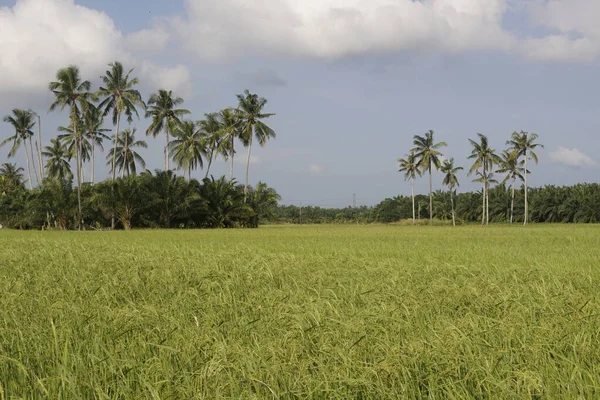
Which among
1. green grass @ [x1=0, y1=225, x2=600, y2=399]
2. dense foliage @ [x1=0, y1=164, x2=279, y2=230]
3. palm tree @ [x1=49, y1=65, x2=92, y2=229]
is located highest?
palm tree @ [x1=49, y1=65, x2=92, y2=229]

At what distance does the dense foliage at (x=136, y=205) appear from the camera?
124ft

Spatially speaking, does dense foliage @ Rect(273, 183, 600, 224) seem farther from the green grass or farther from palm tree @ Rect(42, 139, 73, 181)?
the green grass

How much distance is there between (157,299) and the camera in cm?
619

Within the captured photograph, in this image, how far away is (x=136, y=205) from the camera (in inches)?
1515

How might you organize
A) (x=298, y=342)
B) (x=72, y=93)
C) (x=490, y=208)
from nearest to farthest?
1. (x=298, y=342)
2. (x=72, y=93)
3. (x=490, y=208)

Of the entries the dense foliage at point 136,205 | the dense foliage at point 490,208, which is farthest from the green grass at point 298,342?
the dense foliage at point 490,208

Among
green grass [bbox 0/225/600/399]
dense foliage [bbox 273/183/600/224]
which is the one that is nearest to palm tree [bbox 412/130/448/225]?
dense foliage [bbox 273/183/600/224]

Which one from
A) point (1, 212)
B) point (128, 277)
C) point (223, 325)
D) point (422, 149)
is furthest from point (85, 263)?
point (422, 149)

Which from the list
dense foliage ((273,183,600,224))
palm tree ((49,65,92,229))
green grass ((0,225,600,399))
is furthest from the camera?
dense foliage ((273,183,600,224))

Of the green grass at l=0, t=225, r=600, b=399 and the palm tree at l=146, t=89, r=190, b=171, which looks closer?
the green grass at l=0, t=225, r=600, b=399

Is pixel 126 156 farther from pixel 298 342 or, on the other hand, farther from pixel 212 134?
pixel 298 342

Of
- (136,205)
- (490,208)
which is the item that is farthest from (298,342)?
(490,208)

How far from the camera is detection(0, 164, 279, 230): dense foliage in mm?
37938

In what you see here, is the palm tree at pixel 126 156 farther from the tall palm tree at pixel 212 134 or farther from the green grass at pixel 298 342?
the green grass at pixel 298 342
